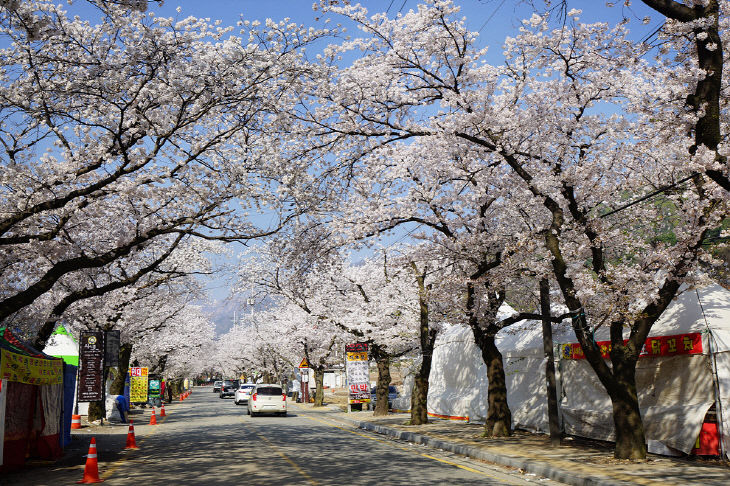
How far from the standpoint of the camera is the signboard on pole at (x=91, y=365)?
26141 millimetres

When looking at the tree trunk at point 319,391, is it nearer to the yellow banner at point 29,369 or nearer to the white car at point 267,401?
the white car at point 267,401

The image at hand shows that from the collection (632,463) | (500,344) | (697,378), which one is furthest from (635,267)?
(500,344)

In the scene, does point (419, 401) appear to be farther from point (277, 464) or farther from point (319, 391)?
point (319, 391)

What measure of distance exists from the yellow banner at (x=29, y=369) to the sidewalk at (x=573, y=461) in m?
10.3

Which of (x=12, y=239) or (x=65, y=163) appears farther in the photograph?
(x=65, y=163)

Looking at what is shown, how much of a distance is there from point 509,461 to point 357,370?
19.3m

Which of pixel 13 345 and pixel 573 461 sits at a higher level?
pixel 13 345

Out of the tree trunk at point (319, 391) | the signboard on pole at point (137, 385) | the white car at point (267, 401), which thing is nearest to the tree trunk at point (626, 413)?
the white car at point (267, 401)

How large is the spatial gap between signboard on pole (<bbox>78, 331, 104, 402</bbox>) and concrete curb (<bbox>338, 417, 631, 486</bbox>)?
12789mm

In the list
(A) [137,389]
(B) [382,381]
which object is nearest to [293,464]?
(B) [382,381]

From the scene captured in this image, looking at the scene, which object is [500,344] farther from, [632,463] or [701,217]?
[701,217]

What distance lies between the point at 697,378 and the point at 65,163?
1475 centimetres

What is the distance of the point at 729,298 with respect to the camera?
47.6 ft

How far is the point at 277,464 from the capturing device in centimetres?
1361
